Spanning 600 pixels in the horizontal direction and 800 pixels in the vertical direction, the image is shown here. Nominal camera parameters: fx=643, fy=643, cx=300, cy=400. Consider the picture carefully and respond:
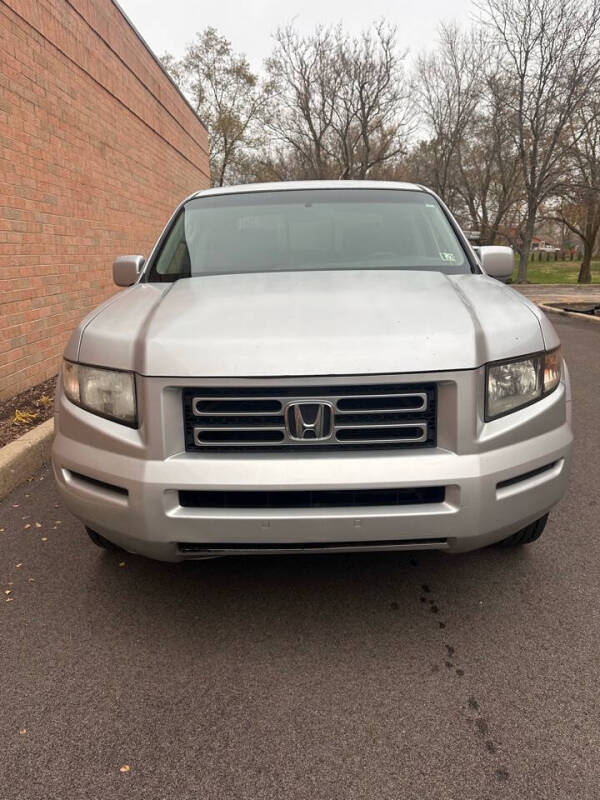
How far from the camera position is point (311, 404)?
7.30 ft

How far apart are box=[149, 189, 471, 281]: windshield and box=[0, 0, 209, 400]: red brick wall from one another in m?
2.76

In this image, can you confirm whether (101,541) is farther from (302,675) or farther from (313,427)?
(313,427)

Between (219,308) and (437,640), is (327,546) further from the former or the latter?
(219,308)

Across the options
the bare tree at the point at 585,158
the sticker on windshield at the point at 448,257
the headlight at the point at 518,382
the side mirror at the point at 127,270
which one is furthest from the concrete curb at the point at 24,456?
the bare tree at the point at 585,158

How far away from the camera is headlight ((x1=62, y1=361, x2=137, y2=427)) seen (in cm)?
235

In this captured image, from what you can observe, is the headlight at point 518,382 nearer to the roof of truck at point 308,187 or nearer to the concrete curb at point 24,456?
the roof of truck at point 308,187

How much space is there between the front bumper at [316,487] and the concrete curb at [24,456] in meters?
1.98

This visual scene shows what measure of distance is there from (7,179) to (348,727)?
5571 mm

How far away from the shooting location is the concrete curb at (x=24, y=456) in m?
4.03

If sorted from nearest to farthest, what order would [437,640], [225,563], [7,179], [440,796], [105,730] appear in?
[440,796] → [105,730] → [437,640] → [225,563] → [7,179]

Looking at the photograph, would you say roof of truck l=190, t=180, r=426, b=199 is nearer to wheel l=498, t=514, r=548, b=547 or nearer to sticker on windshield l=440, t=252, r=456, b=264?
sticker on windshield l=440, t=252, r=456, b=264

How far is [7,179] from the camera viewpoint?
5.78 m

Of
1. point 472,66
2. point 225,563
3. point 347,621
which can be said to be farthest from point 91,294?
point 472,66

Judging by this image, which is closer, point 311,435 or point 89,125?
point 311,435
